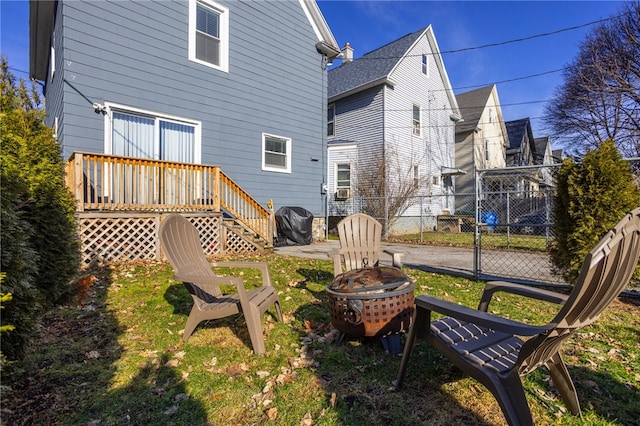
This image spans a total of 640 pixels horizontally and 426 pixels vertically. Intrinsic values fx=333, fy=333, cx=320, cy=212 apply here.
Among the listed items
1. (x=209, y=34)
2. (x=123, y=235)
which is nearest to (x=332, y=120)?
(x=209, y=34)

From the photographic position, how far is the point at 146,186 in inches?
286

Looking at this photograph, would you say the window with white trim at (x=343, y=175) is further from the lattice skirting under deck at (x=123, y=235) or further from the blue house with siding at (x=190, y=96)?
the lattice skirting under deck at (x=123, y=235)

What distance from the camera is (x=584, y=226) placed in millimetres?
4477

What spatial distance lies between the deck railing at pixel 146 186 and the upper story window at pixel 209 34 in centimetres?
355

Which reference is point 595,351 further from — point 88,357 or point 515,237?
point 515,237

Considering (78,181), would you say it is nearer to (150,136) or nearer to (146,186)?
(146,186)

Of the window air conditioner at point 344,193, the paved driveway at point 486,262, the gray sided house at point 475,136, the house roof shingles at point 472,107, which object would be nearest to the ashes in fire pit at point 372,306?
the paved driveway at point 486,262

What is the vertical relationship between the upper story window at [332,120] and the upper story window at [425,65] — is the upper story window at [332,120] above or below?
below

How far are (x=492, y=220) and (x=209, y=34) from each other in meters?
12.5

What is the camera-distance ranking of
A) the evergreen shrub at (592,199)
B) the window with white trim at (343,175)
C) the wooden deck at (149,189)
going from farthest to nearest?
the window with white trim at (343,175) → the wooden deck at (149,189) → the evergreen shrub at (592,199)

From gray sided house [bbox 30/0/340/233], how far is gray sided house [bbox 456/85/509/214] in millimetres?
13025

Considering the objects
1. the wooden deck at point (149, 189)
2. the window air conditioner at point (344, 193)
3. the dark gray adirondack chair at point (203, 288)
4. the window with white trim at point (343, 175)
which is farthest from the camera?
the window with white trim at point (343, 175)

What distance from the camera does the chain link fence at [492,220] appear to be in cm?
625

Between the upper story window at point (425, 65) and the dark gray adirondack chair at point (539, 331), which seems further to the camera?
the upper story window at point (425, 65)
